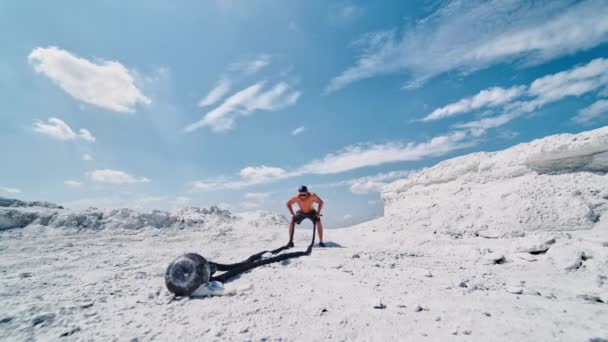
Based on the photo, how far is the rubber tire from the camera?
3.15 m

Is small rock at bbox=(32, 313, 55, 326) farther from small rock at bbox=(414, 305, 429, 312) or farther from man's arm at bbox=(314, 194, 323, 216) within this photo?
man's arm at bbox=(314, 194, 323, 216)

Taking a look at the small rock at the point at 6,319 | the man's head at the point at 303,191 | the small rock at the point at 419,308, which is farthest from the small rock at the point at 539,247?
the small rock at the point at 6,319

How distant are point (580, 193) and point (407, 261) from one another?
6.35 meters

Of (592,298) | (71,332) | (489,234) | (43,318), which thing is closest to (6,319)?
(43,318)

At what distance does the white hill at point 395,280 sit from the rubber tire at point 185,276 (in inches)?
8.4

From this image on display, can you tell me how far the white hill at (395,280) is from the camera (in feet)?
7.78

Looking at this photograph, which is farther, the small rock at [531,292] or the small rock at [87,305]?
the small rock at [531,292]

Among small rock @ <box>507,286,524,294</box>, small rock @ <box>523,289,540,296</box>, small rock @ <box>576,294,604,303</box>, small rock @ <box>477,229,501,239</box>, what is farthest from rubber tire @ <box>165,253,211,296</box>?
small rock @ <box>477,229,501,239</box>

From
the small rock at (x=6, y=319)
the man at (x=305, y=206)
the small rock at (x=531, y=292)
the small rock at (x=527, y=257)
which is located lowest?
the small rock at (x=531, y=292)

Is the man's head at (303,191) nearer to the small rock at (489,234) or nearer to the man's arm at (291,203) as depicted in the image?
the man's arm at (291,203)

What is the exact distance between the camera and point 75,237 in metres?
9.08

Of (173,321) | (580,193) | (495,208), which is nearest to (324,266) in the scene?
(173,321)

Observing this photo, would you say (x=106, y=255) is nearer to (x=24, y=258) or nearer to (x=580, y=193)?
(x=24, y=258)

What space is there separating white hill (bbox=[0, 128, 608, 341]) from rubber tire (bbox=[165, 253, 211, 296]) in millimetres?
214
